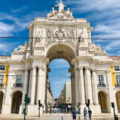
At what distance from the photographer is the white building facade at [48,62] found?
32.9 metres

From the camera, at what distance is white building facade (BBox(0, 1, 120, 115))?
32.9 m

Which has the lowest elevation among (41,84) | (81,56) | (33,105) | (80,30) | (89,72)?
(33,105)

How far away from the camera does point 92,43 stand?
135 feet

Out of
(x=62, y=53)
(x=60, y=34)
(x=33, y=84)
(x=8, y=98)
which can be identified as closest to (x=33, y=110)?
(x=33, y=84)

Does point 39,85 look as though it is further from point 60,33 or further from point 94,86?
point 60,33

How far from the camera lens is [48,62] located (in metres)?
37.0

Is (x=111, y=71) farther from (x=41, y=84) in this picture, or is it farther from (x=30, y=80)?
(x=30, y=80)

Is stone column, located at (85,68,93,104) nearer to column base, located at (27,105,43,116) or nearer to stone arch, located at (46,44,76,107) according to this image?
stone arch, located at (46,44,76,107)

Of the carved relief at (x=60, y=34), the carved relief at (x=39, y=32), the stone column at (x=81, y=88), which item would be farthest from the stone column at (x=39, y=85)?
the carved relief at (x=60, y=34)

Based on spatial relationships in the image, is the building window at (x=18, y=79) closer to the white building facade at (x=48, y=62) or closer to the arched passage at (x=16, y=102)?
the white building facade at (x=48, y=62)

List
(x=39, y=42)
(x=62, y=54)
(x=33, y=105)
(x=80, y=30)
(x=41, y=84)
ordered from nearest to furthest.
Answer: (x=33, y=105), (x=41, y=84), (x=39, y=42), (x=80, y=30), (x=62, y=54)

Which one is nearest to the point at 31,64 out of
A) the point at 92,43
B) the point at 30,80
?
the point at 30,80

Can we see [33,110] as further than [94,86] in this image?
No

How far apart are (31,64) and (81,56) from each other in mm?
11946
